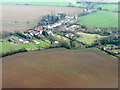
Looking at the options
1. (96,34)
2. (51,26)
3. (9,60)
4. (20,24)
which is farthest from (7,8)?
(9,60)

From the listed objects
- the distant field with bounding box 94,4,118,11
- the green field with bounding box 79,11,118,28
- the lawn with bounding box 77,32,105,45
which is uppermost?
the distant field with bounding box 94,4,118,11

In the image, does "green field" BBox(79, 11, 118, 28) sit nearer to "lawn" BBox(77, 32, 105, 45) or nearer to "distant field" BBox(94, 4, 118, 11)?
"distant field" BBox(94, 4, 118, 11)

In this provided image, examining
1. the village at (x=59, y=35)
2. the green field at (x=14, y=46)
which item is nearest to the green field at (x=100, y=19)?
the village at (x=59, y=35)

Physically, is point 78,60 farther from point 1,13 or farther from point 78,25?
point 1,13

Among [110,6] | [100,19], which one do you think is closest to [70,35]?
[100,19]

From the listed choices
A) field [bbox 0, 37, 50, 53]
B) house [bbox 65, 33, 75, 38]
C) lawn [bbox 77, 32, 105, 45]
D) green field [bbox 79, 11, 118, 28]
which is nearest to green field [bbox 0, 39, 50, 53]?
field [bbox 0, 37, 50, 53]

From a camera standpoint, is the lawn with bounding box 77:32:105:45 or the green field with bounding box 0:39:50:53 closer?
the green field with bounding box 0:39:50:53

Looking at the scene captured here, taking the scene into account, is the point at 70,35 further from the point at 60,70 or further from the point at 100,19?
the point at 60,70
